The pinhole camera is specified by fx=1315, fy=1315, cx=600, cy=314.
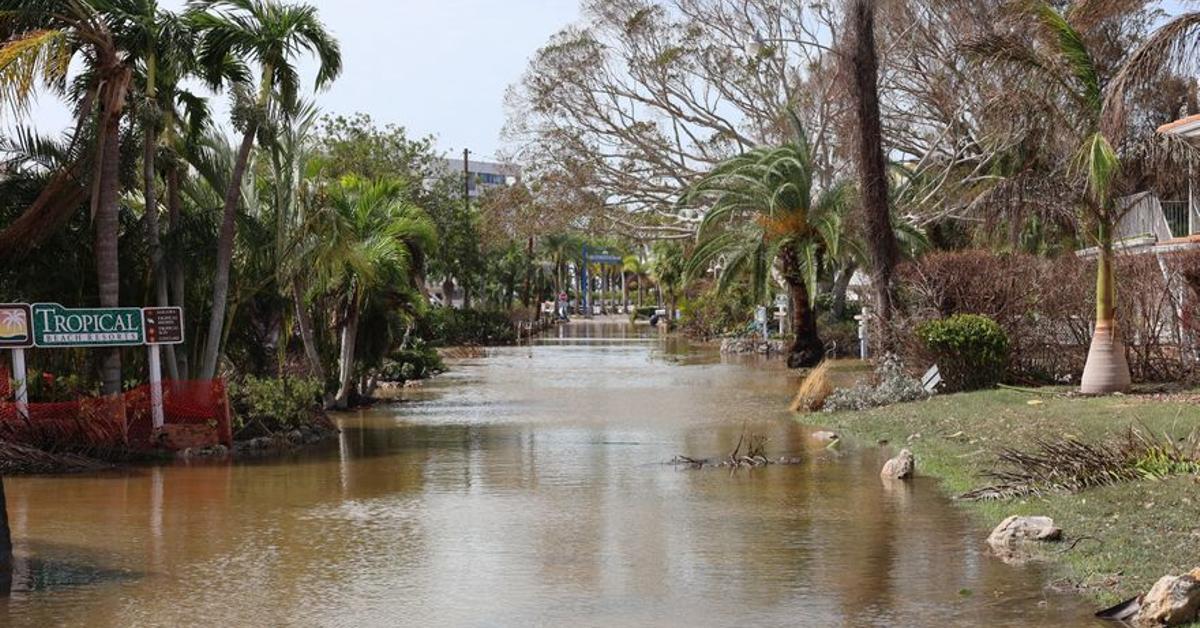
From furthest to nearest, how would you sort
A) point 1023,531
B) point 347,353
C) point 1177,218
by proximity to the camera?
point 1177,218 → point 347,353 → point 1023,531

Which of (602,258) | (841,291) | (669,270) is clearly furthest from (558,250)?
(841,291)

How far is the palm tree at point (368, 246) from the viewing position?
24203mm

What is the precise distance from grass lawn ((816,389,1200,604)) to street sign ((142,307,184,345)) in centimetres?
951

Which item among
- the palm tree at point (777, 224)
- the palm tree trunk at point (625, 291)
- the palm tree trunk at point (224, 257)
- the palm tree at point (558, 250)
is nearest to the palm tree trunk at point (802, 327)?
the palm tree at point (777, 224)

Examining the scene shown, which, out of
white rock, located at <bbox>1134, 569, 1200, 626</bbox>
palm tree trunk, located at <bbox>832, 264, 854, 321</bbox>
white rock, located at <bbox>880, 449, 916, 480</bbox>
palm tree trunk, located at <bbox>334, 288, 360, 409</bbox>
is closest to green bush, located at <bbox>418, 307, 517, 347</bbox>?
palm tree trunk, located at <bbox>832, 264, 854, 321</bbox>

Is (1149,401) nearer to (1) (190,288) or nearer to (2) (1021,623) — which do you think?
(2) (1021,623)

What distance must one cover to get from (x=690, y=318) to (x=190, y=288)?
150 ft

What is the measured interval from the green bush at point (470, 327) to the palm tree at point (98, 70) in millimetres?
31556

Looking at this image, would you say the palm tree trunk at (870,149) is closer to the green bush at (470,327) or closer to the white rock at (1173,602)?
the white rock at (1173,602)

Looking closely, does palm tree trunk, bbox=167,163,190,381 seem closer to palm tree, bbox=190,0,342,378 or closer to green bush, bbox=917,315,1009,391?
palm tree, bbox=190,0,342,378

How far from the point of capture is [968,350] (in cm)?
2183

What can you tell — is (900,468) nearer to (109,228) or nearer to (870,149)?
(109,228)

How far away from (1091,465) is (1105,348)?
28.0 feet

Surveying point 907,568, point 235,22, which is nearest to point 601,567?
point 907,568
